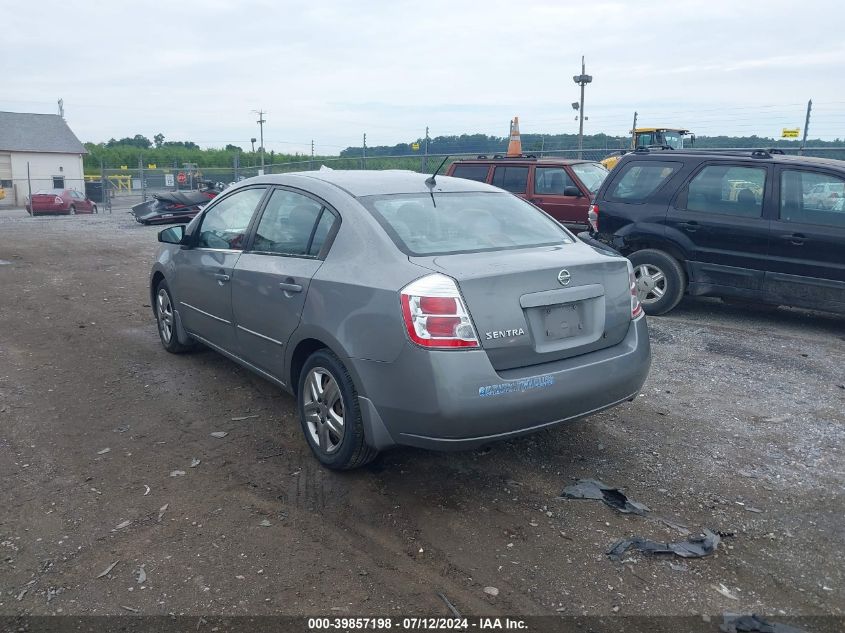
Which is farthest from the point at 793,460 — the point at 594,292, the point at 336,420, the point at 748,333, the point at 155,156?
the point at 155,156

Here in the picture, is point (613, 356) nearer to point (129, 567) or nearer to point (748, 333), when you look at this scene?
point (129, 567)

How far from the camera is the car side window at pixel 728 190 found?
7535 mm

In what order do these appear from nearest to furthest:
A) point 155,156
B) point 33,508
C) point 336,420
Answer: point 33,508 < point 336,420 < point 155,156

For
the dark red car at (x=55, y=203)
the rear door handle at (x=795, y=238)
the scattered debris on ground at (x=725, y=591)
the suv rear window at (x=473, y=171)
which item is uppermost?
A: the suv rear window at (x=473, y=171)

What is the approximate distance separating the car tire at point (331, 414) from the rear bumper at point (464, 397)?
13 centimetres

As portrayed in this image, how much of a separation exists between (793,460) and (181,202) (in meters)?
→ 19.2

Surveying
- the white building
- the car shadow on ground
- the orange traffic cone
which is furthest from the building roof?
the car shadow on ground

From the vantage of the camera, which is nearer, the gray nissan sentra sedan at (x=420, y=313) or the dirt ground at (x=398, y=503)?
the dirt ground at (x=398, y=503)

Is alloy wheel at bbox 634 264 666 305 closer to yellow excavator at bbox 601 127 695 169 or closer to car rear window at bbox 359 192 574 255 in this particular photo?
car rear window at bbox 359 192 574 255

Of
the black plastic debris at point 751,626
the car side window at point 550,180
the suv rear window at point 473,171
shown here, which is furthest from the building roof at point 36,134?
the black plastic debris at point 751,626

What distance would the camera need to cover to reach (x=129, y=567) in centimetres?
321

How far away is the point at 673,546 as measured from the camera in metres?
3.36

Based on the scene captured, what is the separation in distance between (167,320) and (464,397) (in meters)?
3.94

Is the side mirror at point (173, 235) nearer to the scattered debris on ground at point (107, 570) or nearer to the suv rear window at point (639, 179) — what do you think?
the scattered debris on ground at point (107, 570)
